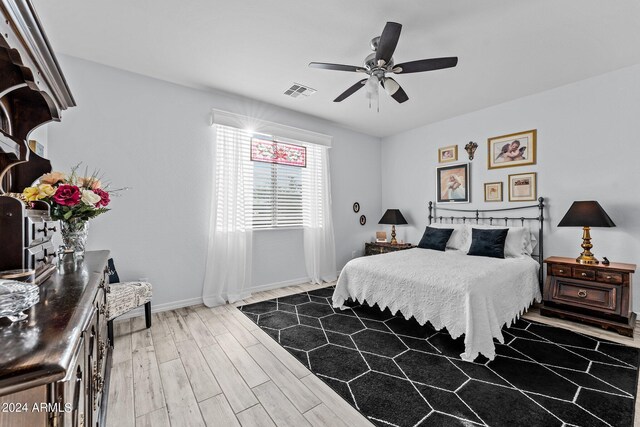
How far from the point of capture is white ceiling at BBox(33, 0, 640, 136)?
2127 millimetres

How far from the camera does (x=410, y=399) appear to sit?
1.80 metres

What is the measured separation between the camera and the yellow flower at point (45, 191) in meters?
1.42

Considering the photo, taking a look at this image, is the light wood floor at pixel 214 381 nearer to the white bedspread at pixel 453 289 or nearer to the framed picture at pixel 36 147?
the white bedspread at pixel 453 289

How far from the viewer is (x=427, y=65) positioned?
2285mm

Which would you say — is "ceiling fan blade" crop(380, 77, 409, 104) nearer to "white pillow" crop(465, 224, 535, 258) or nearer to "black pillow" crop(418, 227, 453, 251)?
"black pillow" crop(418, 227, 453, 251)

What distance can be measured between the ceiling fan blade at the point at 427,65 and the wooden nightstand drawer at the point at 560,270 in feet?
8.43

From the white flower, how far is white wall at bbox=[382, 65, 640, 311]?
4.62m

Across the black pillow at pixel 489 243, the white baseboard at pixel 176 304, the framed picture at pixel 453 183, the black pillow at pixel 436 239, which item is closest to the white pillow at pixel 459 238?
the black pillow at pixel 436 239

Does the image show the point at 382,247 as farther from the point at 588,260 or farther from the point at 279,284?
the point at 588,260

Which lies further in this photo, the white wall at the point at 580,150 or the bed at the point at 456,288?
the white wall at the point at 580,150

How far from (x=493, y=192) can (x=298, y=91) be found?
10.4 ft

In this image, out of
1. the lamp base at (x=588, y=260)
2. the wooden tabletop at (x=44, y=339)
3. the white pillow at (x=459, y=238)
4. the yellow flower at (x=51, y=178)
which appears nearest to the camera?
the wooden tabletop at (x=44, y=339)

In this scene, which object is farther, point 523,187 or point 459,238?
point 459,238

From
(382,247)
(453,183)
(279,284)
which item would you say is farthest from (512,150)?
(279,284)
